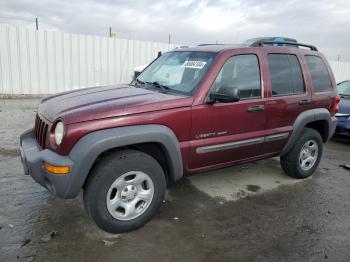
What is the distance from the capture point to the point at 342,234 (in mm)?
3510

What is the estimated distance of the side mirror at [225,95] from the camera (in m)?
3.45

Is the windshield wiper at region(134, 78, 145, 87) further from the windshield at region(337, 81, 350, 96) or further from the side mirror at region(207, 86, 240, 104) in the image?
the windshield at region(337, 81, 350, 96)

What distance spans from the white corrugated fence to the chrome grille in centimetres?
900

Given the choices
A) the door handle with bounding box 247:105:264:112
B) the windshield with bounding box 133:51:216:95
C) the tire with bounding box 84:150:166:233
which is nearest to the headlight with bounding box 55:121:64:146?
the tire with bounding box 84:150:166:233

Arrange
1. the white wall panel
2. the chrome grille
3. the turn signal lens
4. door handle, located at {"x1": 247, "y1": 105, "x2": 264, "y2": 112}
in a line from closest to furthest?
the turn signal lens
the chrome grille
door handle, located at {"x1": 247, "y1": 105, "x2": 264, "y2": 112}
the white wall panel

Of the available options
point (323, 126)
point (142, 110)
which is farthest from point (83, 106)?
point (323, 126)

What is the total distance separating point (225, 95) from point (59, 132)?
1.66m

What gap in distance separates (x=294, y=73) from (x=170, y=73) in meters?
1.71

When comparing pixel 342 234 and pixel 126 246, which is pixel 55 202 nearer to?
pixel 126 246

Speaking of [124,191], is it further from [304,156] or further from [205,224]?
[304,156]

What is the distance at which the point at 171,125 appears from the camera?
3357mm

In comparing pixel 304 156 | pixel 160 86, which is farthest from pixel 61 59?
pixel 304 156

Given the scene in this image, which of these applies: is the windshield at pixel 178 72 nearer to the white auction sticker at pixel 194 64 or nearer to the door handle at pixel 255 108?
the white auction sticker at pixel 194 64

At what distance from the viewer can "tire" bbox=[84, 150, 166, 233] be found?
3.10 meters
